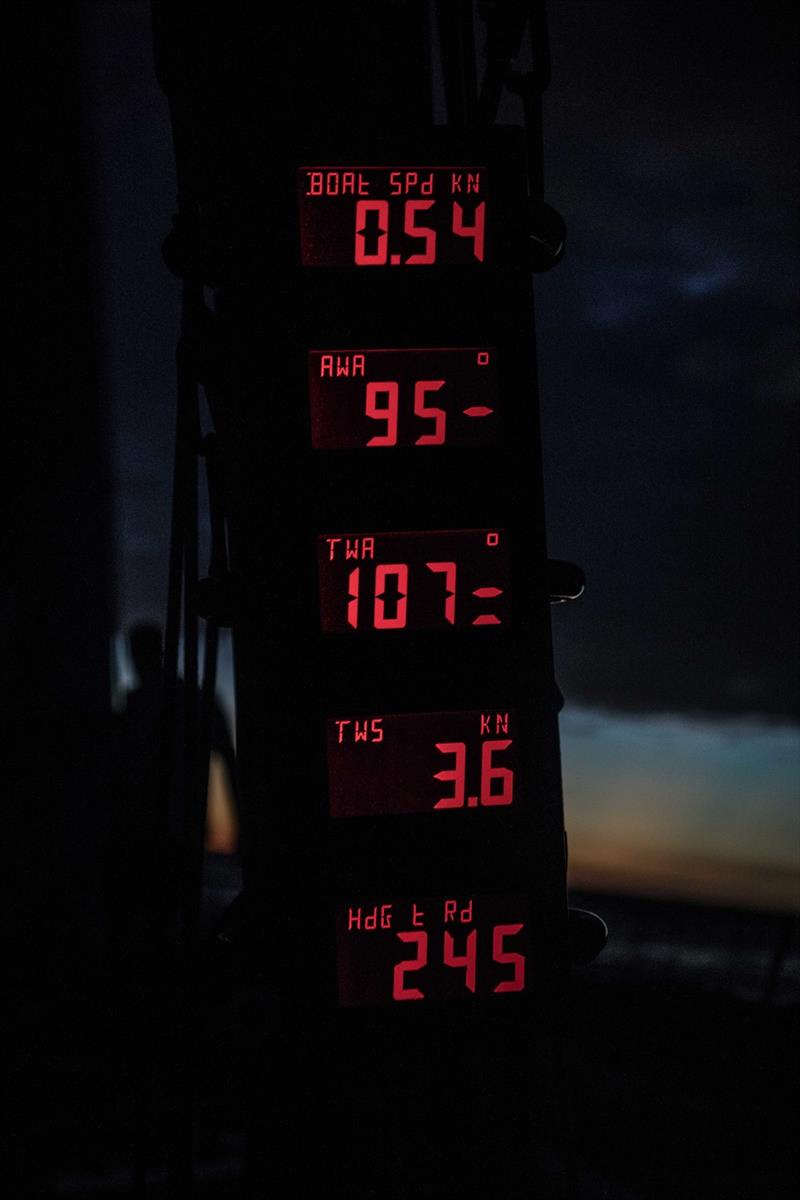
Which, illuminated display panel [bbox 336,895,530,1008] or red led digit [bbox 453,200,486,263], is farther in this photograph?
red led digit [bbox 453,200,486,263]

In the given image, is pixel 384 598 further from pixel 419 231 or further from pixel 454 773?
pixel 419 231

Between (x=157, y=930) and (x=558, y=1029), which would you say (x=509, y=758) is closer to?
(x=558, y=1029)

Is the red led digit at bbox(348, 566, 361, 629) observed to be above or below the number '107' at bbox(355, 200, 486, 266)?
below

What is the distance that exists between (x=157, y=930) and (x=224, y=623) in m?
0.76

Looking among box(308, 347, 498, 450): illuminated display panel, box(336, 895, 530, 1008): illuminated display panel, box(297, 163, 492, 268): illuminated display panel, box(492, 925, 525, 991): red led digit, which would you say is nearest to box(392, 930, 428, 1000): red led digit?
box(336, 895, 530, 1008): illuminated display panel

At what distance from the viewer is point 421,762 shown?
2.50 metres

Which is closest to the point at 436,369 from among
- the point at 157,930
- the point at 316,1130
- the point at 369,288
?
the point at 369,288

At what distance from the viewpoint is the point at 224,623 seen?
8.46ft

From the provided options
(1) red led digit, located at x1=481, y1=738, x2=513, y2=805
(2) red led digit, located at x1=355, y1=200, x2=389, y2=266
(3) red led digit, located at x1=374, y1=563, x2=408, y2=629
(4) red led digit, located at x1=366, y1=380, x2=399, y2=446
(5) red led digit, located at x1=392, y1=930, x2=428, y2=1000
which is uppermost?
(2) red led digit, located at x1=355, y1=200, x2=389, y2=266

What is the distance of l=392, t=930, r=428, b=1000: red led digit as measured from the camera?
2469mm

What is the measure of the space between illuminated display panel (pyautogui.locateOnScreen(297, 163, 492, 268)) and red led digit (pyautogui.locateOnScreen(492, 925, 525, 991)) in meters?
1.54

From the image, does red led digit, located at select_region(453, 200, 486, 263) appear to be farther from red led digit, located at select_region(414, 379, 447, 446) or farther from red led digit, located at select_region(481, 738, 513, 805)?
red led digit, located at select_region(481, 738, 513, 805)

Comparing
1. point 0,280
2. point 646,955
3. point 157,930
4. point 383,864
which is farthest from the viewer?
point 646,955

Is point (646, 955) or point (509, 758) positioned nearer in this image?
point (509, 758)
